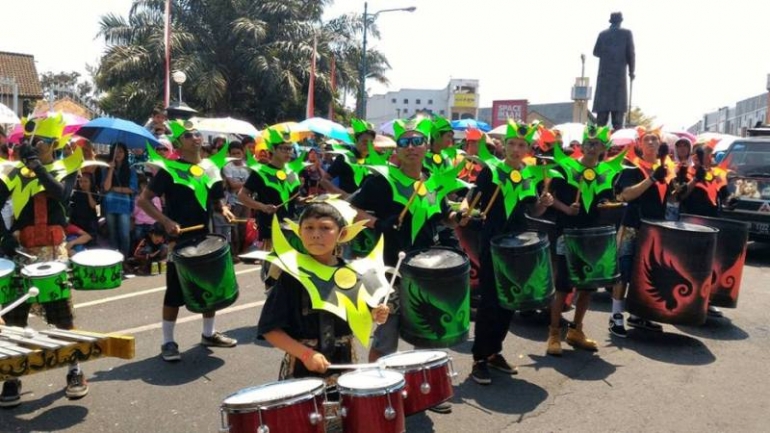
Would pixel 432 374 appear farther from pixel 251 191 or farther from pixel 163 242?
pixel 163 242

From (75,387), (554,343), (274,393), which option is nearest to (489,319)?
(554,343)

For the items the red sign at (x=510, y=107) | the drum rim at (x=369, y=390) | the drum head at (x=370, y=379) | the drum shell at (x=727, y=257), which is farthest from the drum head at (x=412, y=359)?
the red sign at (x=510, y=107)

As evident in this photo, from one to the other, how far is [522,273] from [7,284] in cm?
347

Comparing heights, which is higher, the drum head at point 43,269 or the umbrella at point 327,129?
the umbrella at point 327,129

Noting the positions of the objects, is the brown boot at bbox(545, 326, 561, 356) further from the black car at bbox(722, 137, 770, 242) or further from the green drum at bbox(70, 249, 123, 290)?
the black car at bbox(722, 137, 770, 242)

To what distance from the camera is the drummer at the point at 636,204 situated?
246 inches

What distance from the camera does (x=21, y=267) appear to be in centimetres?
468

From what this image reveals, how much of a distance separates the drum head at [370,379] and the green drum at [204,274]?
2.48m

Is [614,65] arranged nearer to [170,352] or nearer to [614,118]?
[614,118]

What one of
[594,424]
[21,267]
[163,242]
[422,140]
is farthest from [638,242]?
[163,242]

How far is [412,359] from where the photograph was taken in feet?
10.9

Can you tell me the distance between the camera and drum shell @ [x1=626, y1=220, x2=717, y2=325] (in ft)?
19.4

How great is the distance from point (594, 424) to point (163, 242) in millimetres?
6882

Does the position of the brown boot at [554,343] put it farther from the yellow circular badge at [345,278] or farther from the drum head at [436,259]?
the yellow circular badge at [345,278]
